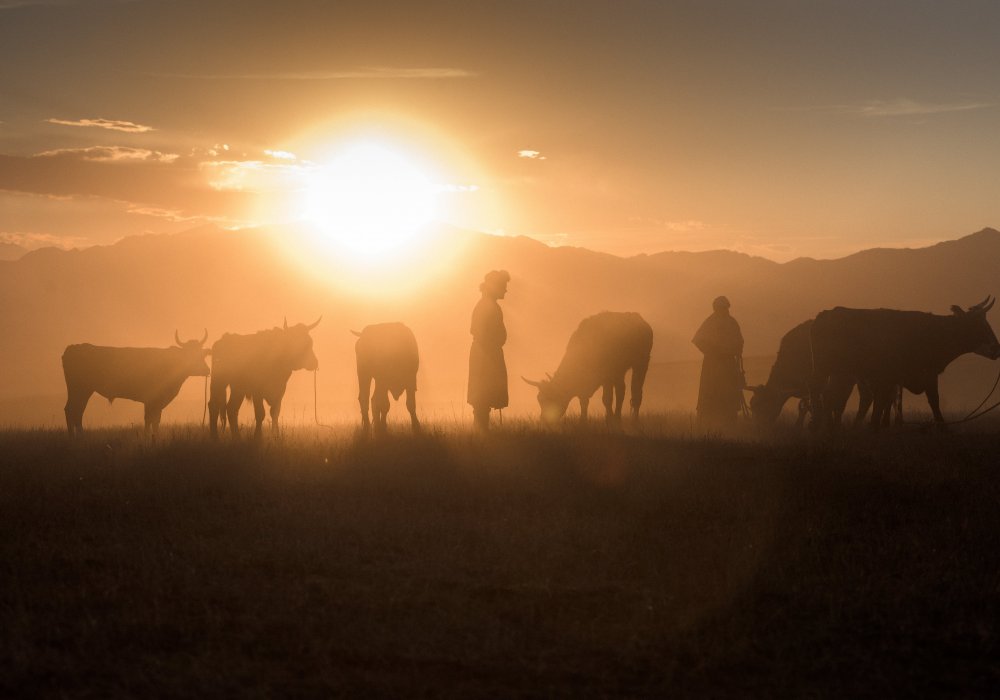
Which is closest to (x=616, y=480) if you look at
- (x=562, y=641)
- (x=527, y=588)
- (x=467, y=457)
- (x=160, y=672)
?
(x=467, y=457)

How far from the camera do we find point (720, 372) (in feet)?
57.9

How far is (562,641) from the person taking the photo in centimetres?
643

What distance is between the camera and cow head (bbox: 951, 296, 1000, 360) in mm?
16641

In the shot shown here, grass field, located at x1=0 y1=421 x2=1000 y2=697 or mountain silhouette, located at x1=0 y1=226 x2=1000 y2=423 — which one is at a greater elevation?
mountain silhouette, located at x1=0 y1=226 x2=1000 y2=423

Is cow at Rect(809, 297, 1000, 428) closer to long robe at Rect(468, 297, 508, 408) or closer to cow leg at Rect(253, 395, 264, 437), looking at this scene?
long robe at Rect(468, 297, 508, 408)

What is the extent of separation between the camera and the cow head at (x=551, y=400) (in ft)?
62.3

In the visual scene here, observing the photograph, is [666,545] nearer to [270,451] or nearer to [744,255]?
[270,451]

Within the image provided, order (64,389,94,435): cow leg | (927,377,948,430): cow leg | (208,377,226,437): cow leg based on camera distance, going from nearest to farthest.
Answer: (927,377,948,430): cow leg, (208,377,226,437): cow leg, (64,389,94,435): cow leg

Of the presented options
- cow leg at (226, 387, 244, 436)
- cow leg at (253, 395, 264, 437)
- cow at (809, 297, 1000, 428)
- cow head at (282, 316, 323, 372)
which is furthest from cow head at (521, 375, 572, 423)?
cow leg at (226, 387, 244, 436)

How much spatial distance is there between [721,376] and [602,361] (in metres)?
2.26

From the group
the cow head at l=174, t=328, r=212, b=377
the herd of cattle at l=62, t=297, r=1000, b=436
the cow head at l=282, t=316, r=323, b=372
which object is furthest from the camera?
the cow head at l=174, t=328, r=212, b=377

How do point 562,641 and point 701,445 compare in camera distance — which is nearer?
point 562,641

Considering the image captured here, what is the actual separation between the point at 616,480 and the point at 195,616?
18.1 feet

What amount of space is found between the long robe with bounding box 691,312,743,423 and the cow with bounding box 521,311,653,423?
4.40 ft
